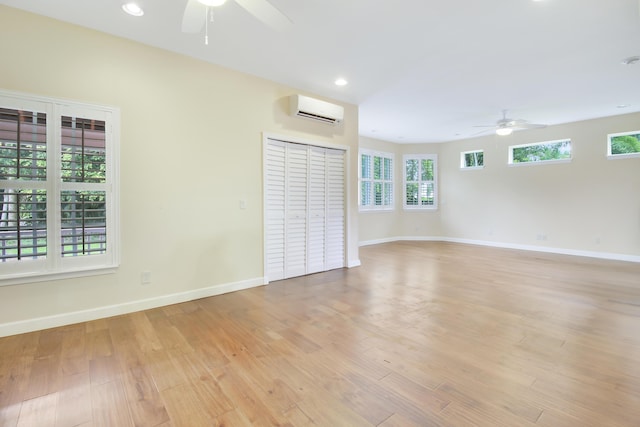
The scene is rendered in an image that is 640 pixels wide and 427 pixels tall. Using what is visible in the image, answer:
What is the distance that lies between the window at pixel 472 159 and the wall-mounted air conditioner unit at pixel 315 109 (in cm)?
499

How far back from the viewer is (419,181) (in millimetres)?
8617

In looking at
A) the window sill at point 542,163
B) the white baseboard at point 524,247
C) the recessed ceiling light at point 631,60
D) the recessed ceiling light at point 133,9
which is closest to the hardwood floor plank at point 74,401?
the recessed ceiling light at point 133,9

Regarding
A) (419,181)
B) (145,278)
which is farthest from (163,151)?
(419,181)

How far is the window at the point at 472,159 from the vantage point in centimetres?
776

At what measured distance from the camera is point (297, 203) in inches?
172

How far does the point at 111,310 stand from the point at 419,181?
7.82 metres

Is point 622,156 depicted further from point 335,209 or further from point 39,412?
point 39,412

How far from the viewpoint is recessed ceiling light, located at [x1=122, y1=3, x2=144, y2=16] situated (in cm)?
245

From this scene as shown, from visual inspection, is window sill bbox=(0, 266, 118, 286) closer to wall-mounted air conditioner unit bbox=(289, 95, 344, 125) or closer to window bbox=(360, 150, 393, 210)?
wall-mounted air conditioner unit bbox=(289, 95, 344, 125)

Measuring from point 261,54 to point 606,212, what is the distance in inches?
276

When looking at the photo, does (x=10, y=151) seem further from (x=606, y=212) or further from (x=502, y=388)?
(x=606, y=212)

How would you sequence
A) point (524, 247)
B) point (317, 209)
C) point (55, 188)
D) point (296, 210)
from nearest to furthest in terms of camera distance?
point (55, 188) < point (296, 210) < point (317, 209) < point (524, 247)

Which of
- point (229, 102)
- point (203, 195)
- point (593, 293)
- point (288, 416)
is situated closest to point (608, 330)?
point (593, 293)

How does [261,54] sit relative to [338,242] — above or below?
above
